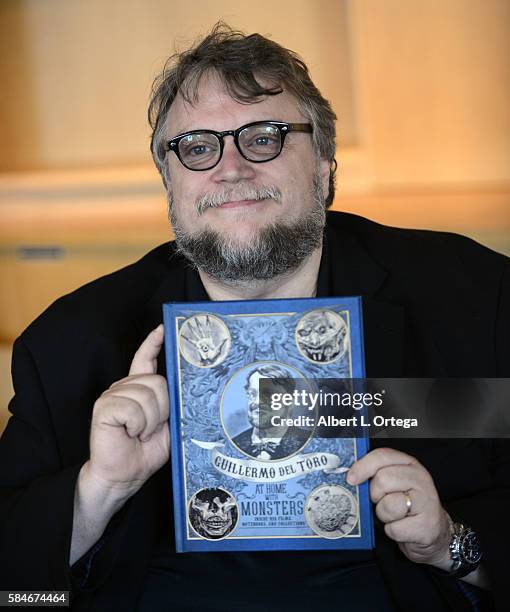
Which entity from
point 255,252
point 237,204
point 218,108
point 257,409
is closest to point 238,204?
point 237,204

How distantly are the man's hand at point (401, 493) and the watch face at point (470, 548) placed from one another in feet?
0.36

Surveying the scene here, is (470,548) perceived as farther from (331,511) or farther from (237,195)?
(237,195)

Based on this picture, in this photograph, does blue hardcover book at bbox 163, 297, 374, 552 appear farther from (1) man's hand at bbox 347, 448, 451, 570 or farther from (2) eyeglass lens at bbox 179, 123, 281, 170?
(2) eyeglass lens at bbox 179, 123, 281, 170

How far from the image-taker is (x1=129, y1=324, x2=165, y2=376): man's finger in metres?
1.47

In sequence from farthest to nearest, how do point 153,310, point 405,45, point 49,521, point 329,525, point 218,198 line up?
point 405,45, point 153,310, point 218,198, point 49,521, point 329,525

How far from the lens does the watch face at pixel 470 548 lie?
148 cm

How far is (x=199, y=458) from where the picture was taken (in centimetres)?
141

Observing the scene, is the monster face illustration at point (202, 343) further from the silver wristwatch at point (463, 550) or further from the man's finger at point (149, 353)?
the silver wristwatch at point (463, 550)

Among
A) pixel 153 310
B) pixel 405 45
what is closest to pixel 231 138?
pixel 153 310

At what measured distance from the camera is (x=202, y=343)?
1.41m

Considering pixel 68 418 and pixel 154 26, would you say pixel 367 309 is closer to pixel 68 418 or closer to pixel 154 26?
pixel 68 418

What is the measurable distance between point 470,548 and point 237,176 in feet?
2.77

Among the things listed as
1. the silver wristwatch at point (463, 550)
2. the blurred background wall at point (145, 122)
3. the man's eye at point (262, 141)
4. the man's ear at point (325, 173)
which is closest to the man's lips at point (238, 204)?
the man's eye at point (262, 141)

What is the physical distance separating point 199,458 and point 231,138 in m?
0.68
